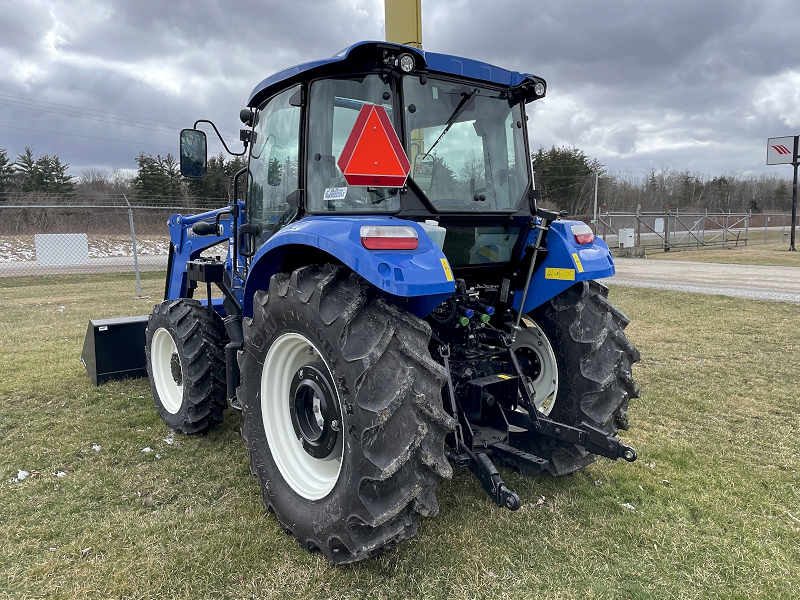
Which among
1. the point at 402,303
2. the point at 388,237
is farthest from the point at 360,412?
the point at 388,237

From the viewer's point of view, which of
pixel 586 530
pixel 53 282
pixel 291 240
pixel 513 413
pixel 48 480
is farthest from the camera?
pixel 53 282

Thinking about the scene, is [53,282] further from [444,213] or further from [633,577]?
[633,577]

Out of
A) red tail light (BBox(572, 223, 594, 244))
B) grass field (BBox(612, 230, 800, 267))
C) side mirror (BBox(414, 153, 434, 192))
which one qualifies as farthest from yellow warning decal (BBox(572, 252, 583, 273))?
grass field (BBox(612, 230, 800, 267))

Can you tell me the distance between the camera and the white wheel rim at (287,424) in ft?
9.62

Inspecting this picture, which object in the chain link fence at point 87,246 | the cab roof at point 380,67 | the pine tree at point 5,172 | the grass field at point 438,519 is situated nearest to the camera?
the grass field at point 438,519

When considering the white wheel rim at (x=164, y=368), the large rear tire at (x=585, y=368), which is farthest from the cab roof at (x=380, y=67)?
the white wheel rim at (x=164, y=368)

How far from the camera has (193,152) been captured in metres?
3.96

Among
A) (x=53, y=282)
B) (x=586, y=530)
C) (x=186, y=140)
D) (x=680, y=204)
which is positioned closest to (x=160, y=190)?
(x=53, y=282)

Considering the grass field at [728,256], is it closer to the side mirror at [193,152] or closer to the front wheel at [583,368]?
the front wheel at [583,368]

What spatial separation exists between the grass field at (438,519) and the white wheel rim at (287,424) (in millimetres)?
316

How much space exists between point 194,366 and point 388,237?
8.05 feet

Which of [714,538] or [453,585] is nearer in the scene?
[453,585]

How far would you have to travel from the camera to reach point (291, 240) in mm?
2771

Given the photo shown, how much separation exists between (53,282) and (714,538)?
56.3ft
